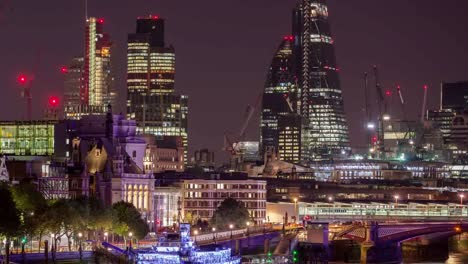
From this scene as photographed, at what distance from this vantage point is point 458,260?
15000cm

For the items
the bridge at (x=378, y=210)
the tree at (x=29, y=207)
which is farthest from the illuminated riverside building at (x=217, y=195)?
the tree at (x=29, y=207)

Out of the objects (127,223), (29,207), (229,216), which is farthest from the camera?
(229,216)

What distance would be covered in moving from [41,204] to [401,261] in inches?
1668

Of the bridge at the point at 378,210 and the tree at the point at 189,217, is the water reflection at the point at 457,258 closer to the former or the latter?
the bridge at the point at 378,210

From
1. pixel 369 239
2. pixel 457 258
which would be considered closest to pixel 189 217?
pixel 369 239

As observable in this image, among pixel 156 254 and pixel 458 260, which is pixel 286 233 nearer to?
pixel 458 260

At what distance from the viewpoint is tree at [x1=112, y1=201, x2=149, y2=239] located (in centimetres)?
12812

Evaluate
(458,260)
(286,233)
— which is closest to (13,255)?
(286,233)

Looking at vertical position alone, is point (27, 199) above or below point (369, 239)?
above

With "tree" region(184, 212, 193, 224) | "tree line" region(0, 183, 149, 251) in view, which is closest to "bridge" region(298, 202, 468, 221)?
"tree" region(184, 212, 193, 224)

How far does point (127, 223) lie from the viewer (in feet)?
426

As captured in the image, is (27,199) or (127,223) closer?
(27,199)

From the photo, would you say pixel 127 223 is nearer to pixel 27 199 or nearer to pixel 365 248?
pixel 27 199

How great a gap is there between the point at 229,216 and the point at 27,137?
37519 mm
